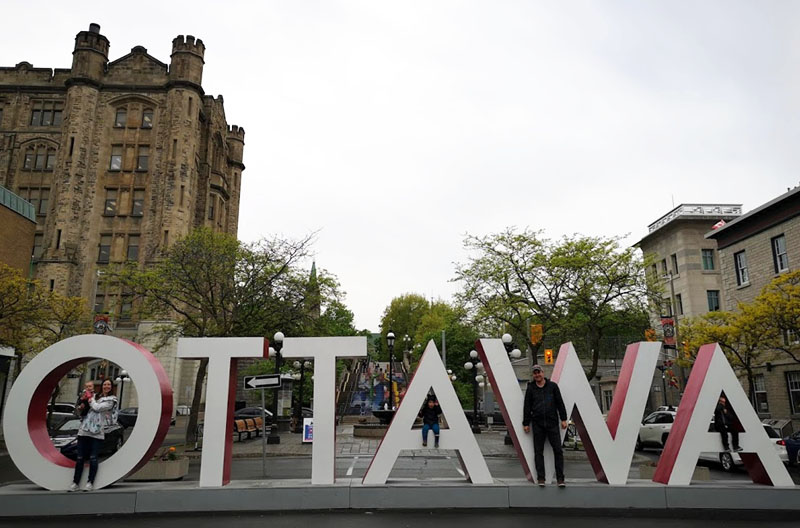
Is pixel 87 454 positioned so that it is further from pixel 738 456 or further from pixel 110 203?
pixel 110 203

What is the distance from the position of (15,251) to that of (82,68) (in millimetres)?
26621

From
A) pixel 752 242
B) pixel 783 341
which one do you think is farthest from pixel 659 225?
pixel 783 341

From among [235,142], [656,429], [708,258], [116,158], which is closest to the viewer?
[656,429]

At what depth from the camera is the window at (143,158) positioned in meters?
52.4

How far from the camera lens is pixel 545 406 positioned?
31.7 ft

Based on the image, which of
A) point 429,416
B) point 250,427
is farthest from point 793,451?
point 250,427

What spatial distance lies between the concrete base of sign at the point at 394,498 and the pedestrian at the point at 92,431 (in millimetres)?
331

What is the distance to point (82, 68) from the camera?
5184cm

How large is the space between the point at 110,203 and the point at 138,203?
2639 millimetres

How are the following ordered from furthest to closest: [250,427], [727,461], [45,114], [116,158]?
1. [45,114]
2. [116,158]
3. [250,427]
4. [727,461]

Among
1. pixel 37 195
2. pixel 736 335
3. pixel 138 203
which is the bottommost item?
pixel 736 335

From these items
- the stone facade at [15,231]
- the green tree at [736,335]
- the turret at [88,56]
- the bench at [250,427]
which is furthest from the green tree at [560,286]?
the turret at [88,56]

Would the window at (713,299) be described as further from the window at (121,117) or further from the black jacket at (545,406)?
the window at (121,117)

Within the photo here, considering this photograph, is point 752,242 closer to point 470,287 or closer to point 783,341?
point 783,341
